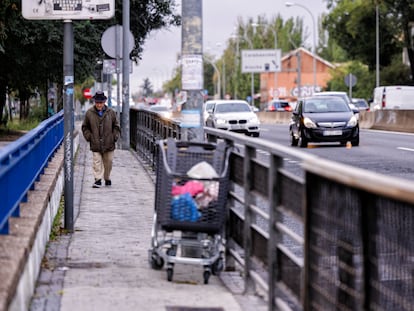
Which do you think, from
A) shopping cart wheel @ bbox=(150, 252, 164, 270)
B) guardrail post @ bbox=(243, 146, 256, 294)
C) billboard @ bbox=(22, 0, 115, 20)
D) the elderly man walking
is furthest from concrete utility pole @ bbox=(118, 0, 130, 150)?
guardrail post @ bbox=(243, 146, 256, 294)

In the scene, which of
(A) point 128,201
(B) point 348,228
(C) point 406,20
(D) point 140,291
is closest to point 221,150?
(D) point 140,291

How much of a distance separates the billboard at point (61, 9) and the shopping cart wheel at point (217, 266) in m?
3.69

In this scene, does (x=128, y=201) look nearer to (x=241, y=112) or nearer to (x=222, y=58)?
(x=241, y=112)

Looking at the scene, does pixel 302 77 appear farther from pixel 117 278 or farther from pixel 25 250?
pixel 25 250

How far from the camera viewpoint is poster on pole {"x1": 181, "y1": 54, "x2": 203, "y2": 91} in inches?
431

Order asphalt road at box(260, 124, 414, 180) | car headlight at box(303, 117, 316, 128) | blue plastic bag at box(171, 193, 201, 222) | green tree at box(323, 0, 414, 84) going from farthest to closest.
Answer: green tree at box(323, 0, 414, 84), car headlight at box(303, 117, 316, 128), asphalt road at box(260, 124, 414, 180), blue plastic bag at box(171, 193, 201, 222)

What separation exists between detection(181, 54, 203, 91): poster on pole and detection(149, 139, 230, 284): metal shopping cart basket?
1.83 meters

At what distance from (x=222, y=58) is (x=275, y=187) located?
5870 inches

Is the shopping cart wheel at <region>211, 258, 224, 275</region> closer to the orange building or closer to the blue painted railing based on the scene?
the blue painted railing

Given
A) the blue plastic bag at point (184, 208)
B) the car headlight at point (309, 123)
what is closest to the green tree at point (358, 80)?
the car headlight at point (309, 123)

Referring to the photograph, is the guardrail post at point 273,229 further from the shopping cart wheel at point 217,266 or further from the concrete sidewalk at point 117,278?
the shopping cart wheel at point 217,266

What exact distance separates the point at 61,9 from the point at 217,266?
3.87 m

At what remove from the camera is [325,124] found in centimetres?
3089

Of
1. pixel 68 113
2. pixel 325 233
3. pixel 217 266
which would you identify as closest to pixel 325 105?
pixel 68 113
